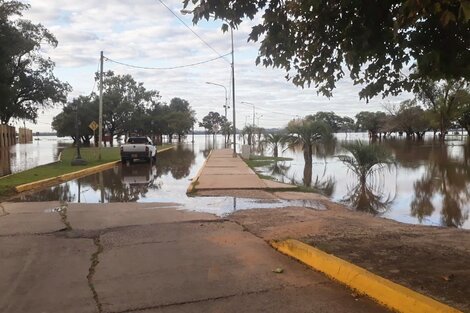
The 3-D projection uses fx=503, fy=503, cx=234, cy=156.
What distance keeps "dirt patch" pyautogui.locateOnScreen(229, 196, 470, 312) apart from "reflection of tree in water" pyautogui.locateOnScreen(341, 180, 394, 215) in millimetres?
4018

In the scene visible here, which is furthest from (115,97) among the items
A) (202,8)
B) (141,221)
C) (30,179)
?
(202,8)

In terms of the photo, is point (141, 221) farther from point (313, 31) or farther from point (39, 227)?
point (313, 31)

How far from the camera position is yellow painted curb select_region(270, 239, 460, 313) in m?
4.59

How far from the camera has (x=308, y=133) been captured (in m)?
33.8

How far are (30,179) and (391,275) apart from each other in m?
15.6

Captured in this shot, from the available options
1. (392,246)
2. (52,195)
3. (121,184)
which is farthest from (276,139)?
(392,246)

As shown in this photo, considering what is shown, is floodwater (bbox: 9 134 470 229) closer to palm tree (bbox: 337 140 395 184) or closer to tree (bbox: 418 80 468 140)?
palm tree (bbox: 337 140 395 184)

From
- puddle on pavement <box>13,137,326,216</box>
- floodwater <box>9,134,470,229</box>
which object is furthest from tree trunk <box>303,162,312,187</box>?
puddle on pavement <box>13,137,326,216</box>

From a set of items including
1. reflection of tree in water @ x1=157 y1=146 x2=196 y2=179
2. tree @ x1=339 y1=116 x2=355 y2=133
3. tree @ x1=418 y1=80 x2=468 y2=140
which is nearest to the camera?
reflection of tree in water @ x1=157 y1=146 x2=196 y2=179

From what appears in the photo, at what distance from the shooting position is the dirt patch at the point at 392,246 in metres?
5.25

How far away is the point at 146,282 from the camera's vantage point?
5820 mm

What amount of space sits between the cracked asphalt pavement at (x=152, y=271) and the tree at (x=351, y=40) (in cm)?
268

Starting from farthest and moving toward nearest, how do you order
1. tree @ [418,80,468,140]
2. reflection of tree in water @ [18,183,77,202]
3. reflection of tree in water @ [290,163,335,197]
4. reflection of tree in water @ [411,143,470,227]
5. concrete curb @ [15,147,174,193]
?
tree @ [418,80,468,140] → reflection of tree in water @ [290,163,335,197] → concrete curb @ [15,147,174,193] → reflection of tree in water @ [18,183,77,202] → reflection of tree in water @ [411,143,470,227]

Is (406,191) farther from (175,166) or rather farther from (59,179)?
(175,166)
